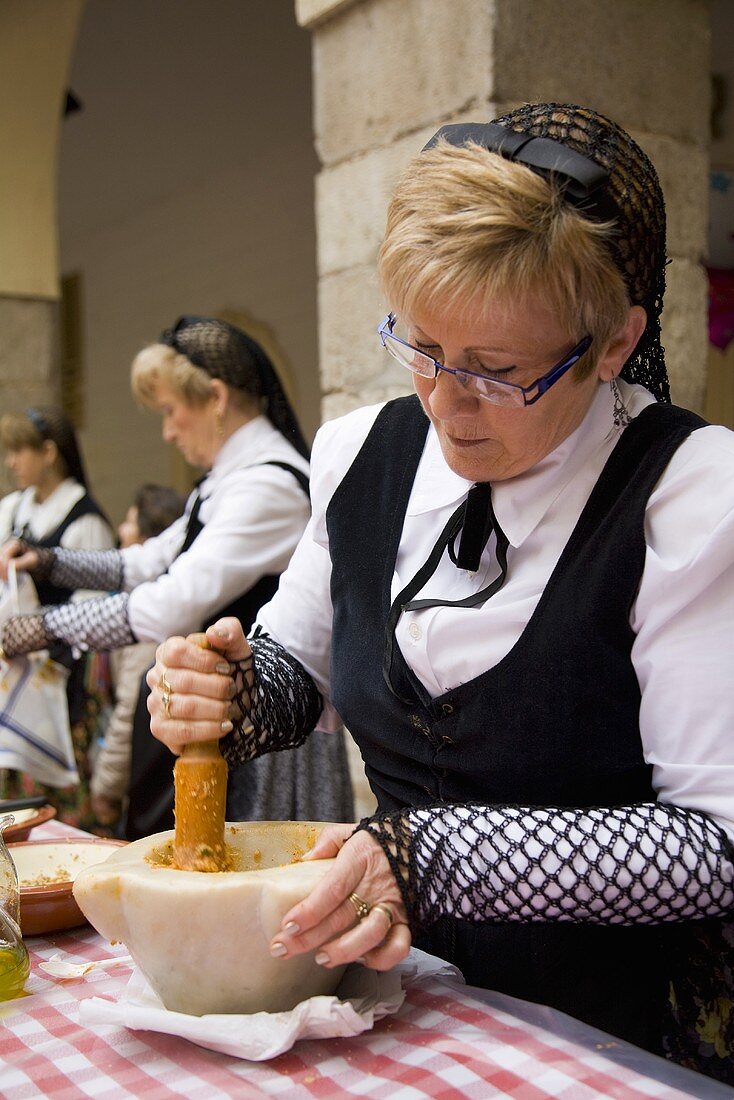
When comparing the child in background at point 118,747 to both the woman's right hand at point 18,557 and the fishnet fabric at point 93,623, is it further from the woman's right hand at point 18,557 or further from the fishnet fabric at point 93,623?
the fishnet fabric at point 93,623

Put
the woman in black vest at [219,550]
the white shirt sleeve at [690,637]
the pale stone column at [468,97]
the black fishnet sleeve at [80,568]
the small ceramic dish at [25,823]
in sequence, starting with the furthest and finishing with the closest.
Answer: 1. the black fishnet sleeve at [80,568]
2. the woman in black vest at [219,550]
3. the pale stone column at [468,97]
4. the small ceramic dish at [25,823]
5. the white shirt sleeve at [690,637]

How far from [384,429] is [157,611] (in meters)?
1.72

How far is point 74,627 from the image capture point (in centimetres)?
339

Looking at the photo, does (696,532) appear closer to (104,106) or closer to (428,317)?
(428,317)

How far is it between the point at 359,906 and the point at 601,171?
0.90m

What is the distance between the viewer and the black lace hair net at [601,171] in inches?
53.8

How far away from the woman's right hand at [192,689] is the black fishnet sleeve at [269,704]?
0.32 ft

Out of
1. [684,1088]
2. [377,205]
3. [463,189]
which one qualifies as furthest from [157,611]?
[684,1088]

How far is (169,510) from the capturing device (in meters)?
5.39

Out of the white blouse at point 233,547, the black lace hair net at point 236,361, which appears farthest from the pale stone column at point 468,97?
the white blouse at point 233,547

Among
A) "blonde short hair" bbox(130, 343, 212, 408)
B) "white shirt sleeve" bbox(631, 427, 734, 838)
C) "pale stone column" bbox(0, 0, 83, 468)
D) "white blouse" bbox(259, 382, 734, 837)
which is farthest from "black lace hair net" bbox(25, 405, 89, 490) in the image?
"white shirt sleeve" bbox(631, 427, 734, 838)

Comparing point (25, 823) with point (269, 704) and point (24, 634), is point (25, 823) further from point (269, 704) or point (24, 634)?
point (24, 634)

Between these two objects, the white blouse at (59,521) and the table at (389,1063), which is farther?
the white blouse at (59,521)

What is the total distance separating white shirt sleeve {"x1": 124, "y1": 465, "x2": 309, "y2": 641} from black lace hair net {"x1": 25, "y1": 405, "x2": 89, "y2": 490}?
81.9 inches
